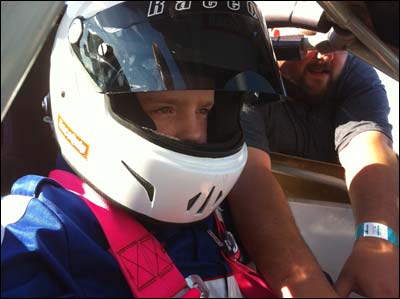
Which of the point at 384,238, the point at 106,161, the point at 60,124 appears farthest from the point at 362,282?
the point at 60,124

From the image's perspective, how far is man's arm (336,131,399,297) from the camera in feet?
3.75

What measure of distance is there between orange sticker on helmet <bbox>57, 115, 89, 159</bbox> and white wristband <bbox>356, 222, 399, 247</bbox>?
0.58 metres


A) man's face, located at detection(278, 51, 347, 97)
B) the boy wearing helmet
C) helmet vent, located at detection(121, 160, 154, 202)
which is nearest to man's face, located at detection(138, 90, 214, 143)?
the boy wearing helmet

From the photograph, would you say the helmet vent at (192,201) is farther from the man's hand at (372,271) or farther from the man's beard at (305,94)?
the man's beard at (305,94)

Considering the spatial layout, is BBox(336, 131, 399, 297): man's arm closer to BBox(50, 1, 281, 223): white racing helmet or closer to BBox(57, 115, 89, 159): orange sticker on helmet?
BBox(50, 1, 281, 223): white racing helmet

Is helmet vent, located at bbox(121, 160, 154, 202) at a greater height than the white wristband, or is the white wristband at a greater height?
helmet vent, located at bbox(121, 160, 154, 202)

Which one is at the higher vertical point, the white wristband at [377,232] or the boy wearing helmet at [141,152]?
the boy wearing helmet at [141,152]

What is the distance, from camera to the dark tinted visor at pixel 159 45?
1.07m

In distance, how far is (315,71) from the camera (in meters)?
1.74

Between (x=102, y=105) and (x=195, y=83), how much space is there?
0.17m

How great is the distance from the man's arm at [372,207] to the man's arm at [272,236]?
0.23 feet

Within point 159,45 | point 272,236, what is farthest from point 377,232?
point 159,45

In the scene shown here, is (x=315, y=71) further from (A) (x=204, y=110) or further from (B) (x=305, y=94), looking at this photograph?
(A) (x=204, y=110)

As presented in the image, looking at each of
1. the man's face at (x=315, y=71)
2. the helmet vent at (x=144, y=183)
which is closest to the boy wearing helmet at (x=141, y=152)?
the helmet vent at (x=144, y=183)
